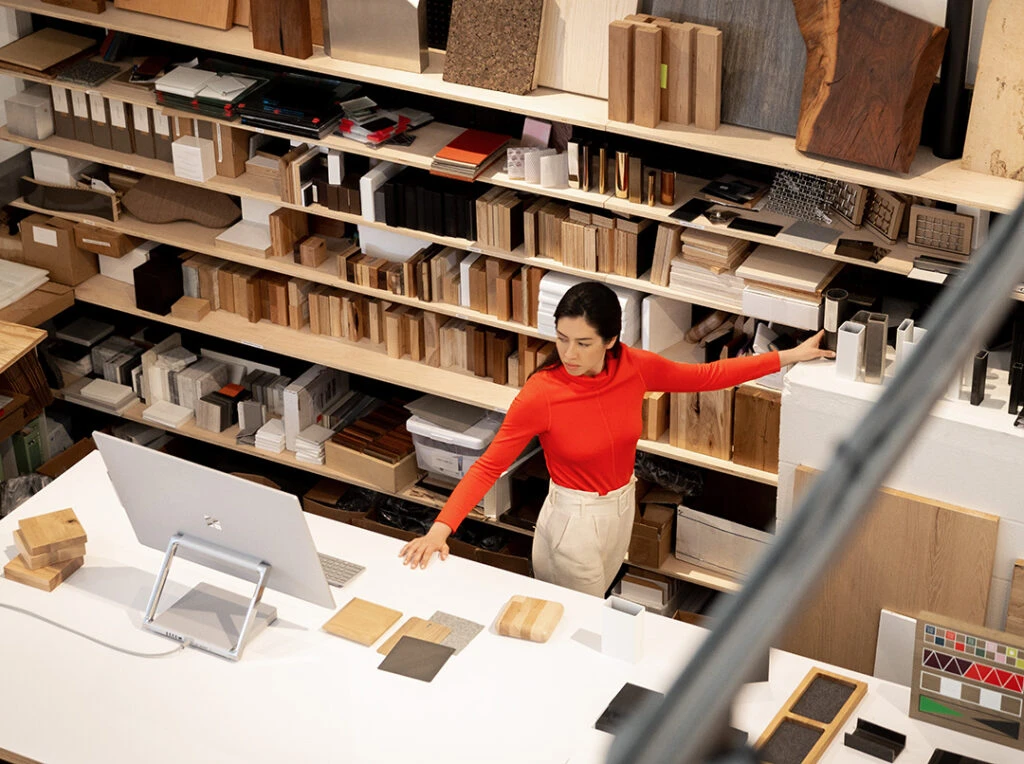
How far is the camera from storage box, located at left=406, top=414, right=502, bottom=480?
477 centimetres

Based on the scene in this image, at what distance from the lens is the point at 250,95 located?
187 inches

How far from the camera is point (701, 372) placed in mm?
3756

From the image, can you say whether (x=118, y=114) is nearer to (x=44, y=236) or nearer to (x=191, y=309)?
(x=44, y=236)

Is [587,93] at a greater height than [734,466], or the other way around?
[587,93]

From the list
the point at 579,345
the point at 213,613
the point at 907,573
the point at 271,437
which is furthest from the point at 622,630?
the point at 271,437

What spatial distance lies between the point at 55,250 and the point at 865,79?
3367 millimetres

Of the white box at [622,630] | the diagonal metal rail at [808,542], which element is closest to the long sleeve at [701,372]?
the white box at [622,630]

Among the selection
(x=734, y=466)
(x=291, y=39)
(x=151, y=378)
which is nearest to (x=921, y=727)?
(x=734, y=466)

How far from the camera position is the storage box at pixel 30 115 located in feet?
17.1

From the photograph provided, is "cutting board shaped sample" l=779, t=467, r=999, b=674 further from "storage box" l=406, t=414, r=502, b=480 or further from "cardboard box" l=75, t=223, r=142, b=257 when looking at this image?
"cardboard box" l=75, t=223, r=142, b=257

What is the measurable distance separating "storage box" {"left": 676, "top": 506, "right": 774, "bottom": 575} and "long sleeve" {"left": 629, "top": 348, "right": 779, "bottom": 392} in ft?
2.77

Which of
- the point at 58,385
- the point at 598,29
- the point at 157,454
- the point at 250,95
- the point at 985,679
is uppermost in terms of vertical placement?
the point at 598,29

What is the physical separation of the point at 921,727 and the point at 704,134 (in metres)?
1.78

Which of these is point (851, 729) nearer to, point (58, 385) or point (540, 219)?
point (540, 219)
